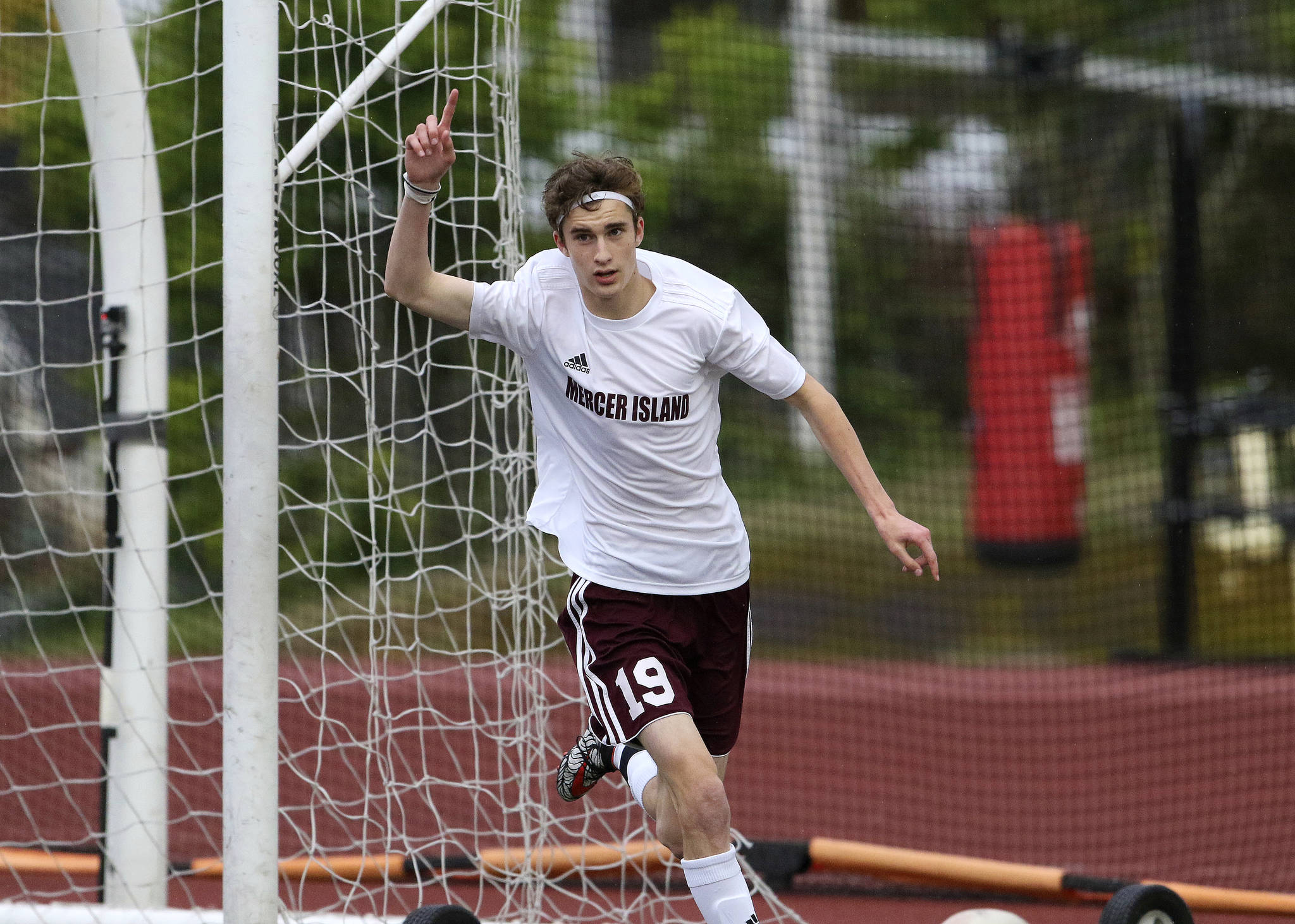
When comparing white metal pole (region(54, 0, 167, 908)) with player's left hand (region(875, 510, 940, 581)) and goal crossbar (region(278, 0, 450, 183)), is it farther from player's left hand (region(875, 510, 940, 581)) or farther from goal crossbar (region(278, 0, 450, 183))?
player's left hand (region(875, 510, 940, 581))

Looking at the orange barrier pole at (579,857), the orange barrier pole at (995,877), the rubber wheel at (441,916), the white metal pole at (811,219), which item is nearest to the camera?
the rubber wheel at (441,916)

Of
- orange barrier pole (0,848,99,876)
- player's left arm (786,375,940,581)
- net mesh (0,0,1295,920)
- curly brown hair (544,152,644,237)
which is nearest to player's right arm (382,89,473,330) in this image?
curly brown hair (544,152,644,237)

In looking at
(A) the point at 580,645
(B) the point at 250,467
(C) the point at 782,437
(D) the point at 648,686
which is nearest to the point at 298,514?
(B) the point at 250,467

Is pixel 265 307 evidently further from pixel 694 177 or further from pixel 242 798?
pixel 694 177

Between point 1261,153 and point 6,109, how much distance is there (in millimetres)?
8740

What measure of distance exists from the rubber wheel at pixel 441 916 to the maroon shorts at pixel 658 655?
2.09ft

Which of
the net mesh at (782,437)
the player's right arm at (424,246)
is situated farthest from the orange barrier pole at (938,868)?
the player's right arm at (424,246)

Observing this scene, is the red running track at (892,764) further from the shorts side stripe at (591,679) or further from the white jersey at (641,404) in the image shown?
the white jersey at (641,404)

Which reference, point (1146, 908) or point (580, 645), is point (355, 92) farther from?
point (1146, 908)

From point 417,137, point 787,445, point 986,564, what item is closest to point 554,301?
point 417,137

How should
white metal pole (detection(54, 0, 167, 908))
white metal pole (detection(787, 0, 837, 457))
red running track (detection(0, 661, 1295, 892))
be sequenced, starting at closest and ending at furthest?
white metal pole (detection(54, 0, 167, 908)) < red running track (detection(0, 661, 1295, 892)) < white metal pole (detection(787, 0, 837, 457))

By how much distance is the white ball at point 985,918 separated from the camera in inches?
147

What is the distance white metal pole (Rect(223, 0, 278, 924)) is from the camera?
11.2ft

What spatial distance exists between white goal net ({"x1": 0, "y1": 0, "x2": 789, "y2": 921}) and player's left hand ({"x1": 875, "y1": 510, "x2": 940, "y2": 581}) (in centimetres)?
134
